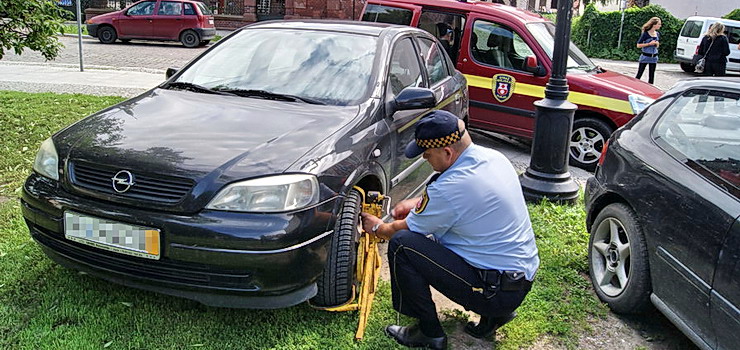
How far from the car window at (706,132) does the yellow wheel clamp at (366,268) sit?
65.7 inches

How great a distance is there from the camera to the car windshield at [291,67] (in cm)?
408

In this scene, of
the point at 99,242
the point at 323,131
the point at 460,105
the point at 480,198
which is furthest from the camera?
the point at 460,105

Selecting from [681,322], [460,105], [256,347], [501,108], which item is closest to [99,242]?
[256,347]

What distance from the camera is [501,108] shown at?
7.64m

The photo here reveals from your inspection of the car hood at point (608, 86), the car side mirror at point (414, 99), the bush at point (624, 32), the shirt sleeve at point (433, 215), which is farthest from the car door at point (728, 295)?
the bush at point (624, 32)

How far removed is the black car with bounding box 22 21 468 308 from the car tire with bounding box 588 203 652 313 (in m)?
1.33

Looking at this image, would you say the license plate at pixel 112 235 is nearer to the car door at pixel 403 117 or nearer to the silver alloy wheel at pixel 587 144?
the car door at pixel 403 117

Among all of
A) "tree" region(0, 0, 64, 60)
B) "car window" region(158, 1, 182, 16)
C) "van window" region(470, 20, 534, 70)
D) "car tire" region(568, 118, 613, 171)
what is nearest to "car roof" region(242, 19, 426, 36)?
"tree" region(0, 0, 64, 60)

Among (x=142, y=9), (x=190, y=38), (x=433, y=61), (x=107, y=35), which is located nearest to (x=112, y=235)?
(x=433, y=61)

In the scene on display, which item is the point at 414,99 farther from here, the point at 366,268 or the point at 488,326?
the point at 488,326

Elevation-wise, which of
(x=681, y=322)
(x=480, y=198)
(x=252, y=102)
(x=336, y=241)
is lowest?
(x=681, y=322)

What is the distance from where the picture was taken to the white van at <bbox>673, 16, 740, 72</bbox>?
2022cm

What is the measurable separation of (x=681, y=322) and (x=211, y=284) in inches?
89.4

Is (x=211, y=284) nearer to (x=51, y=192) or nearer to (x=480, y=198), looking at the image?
(x=51, y=192)
